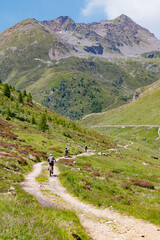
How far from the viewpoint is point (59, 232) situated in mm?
7918

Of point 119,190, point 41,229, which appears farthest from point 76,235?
point 119,190

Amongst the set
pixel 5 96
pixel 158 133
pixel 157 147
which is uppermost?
pixel 5 96

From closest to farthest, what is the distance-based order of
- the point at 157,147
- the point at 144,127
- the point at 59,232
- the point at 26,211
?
the point at 59,232 → the point at 26,211 → the point at 157,147 → the point at 144,127

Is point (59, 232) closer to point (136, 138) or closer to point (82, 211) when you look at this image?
point (82, 211)

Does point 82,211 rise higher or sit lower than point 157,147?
higher

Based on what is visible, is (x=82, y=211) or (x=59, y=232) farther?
(x=82, y=211)

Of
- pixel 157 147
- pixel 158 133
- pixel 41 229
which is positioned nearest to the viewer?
pixel 41 229

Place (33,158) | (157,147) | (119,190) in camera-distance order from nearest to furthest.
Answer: (119,190), (33,158), (157,147)

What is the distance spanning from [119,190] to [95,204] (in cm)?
609

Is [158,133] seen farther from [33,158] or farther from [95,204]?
[95,204]

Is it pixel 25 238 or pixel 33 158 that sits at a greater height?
pixel 25 238

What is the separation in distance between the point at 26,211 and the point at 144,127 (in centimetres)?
18495

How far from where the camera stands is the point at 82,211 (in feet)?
42.3

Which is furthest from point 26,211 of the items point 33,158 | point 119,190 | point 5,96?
point 5,96
